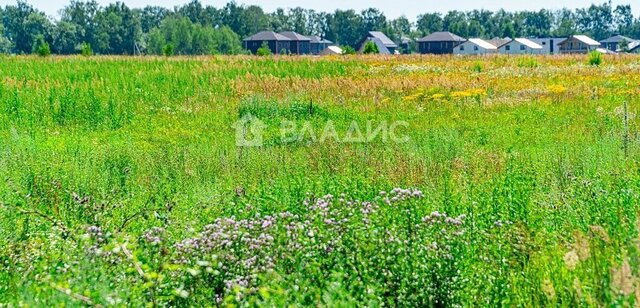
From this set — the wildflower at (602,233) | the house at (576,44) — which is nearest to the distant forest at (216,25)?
the house at (576,44)

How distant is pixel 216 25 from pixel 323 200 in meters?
124

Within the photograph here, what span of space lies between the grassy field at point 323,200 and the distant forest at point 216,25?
131 ft

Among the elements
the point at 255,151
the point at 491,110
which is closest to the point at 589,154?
the point at 255,151

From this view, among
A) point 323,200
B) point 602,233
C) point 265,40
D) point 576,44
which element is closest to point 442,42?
point 576,44

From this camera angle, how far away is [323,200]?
556 centimetres

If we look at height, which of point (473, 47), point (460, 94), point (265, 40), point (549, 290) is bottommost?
point (473, 47)

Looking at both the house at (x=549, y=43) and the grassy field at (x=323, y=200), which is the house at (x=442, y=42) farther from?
the grassy field at (x=323, y=200)

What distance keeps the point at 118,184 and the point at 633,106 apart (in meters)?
10.4

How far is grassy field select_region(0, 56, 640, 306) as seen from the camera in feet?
14.3

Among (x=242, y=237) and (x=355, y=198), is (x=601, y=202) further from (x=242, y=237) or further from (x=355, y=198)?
(x=242, y=237)

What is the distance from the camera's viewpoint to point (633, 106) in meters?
14.5

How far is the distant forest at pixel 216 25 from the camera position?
8681 cm

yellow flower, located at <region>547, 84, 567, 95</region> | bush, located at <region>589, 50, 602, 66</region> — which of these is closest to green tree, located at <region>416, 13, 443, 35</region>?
bush, located at <region>589, 50, 602, 66</region>

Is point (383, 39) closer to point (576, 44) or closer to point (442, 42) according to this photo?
point (442, 42)
